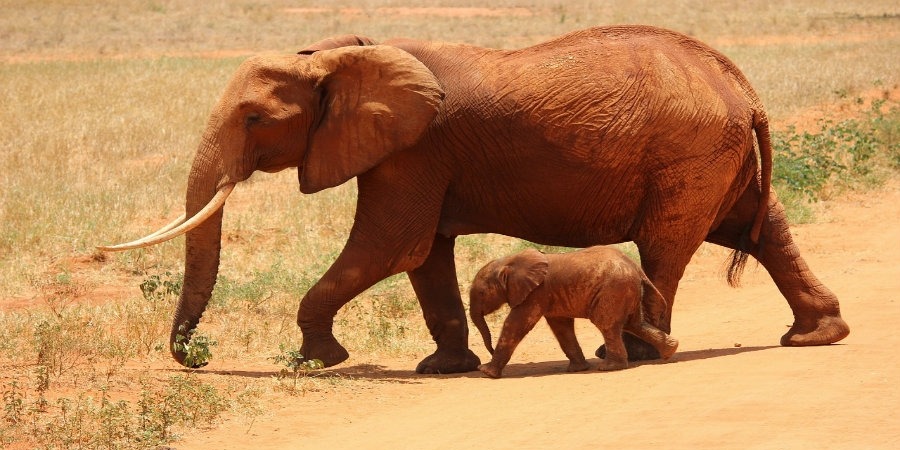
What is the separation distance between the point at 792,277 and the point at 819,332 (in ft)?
1.56

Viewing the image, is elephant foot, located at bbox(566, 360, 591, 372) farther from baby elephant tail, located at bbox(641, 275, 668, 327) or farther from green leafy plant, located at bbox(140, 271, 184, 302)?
green leafy plant, located at bbox(140, 271, 184, 302)

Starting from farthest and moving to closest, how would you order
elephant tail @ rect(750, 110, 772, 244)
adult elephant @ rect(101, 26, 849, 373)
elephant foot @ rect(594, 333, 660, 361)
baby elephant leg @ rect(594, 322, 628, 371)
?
elephant tail @ rect(750, 110, 772, 244) → elephant foot @ rect(594, 333, 660, 361) → adult elephant @ rect(101, 26, 849, 373) → baby elephant leg @ rect(594, 322, 628, 371)

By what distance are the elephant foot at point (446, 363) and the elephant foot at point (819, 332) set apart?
2.32 metres

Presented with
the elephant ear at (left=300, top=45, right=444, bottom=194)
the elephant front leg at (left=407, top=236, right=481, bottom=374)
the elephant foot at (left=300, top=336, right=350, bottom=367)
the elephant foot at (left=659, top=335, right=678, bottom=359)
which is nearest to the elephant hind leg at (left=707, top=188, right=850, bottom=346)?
the elephant foot at (left=659, top=335, right=678, bottom=359)

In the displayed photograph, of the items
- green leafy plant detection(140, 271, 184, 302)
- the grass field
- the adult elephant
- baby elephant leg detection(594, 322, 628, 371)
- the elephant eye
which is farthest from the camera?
green leafy plant detection(140, 271, 184, 302)

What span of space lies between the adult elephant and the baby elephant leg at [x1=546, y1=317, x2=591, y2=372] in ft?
1.99

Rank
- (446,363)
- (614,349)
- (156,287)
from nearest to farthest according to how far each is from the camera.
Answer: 1. (614,349)
2. (446,363)
3. (156,287)

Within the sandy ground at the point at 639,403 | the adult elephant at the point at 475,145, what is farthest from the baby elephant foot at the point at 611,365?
the adult elephant at the point at 475,145

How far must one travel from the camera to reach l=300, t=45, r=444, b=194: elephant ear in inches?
358

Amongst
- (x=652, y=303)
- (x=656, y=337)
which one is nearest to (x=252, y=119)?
(x=652, y=303)

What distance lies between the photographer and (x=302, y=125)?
30.3 feet

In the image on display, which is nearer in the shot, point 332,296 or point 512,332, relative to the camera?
point 512,332

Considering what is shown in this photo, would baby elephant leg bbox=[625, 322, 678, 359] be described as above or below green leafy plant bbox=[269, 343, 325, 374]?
above

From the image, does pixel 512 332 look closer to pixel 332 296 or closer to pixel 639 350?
pixel 639 350
